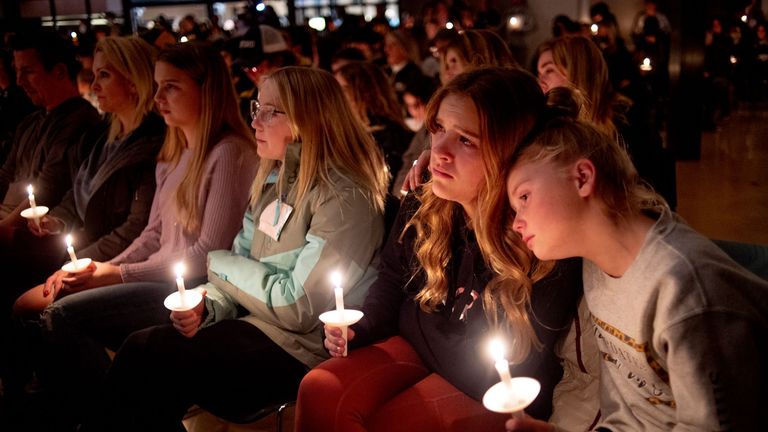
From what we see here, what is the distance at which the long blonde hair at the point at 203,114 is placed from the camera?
8.85 feet

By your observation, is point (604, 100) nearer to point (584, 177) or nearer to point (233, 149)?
point (233, 149)

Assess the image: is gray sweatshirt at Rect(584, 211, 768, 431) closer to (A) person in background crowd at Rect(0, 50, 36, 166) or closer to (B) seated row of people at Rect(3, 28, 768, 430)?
(B) seated row of people at Rect(3, 28, 768, 430)

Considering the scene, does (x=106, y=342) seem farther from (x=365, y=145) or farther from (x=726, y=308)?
(x=726, y=308)

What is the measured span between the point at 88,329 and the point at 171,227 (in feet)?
1.68

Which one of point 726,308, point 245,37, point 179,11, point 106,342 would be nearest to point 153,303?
point 106,342

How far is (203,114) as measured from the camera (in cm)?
280

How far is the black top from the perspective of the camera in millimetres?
1650

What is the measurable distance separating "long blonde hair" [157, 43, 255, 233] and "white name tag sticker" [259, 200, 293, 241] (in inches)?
17.9

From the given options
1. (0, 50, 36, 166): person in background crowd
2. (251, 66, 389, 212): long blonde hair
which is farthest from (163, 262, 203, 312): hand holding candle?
(0, 50, 36, 166): person in background crowd

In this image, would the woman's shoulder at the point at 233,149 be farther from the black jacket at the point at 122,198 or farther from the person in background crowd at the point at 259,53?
the person in background crowd at the point at 259,53

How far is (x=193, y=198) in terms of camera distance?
8.82 feet

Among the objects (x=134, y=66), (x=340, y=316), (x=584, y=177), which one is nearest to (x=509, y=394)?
(x=584, y=177)

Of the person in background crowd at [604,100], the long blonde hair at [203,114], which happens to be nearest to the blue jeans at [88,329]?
the long blonde hair at [203,114]

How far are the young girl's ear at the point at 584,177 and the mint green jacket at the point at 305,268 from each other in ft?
3.07
